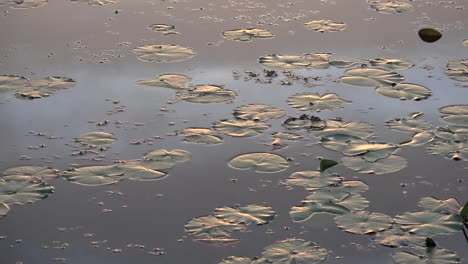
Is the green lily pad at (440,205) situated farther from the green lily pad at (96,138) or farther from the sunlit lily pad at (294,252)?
the green lily pad at (96,138)

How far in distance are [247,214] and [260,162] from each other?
0.42 m

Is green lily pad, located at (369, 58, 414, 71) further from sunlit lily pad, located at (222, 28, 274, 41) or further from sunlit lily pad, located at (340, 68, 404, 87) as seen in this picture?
sunlit lily pad, located at (222, 28, 274, 41)

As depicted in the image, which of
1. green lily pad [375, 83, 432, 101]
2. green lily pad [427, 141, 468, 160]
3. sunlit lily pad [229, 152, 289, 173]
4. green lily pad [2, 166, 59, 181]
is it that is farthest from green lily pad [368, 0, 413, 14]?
green lily pad [2, 166, 59, 181]

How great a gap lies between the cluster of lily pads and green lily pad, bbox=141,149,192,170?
1.33ft

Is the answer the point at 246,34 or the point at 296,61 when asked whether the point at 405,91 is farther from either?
the point at 246,34

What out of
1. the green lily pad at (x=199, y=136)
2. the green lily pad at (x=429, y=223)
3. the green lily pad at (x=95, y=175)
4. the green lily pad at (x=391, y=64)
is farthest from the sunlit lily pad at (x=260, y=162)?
the green lily pad at (x=391, y=64)

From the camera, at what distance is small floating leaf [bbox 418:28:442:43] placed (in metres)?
4.74

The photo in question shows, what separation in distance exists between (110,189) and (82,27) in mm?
1858

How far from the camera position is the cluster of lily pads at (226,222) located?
2.97 metres

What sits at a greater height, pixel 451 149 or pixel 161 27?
pixel 161 27

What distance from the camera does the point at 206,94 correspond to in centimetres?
407

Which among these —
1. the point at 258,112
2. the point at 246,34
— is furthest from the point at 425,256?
the point at 246,34

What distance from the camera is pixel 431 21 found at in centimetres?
509

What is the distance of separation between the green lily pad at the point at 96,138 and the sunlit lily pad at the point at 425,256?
52.9 inches
